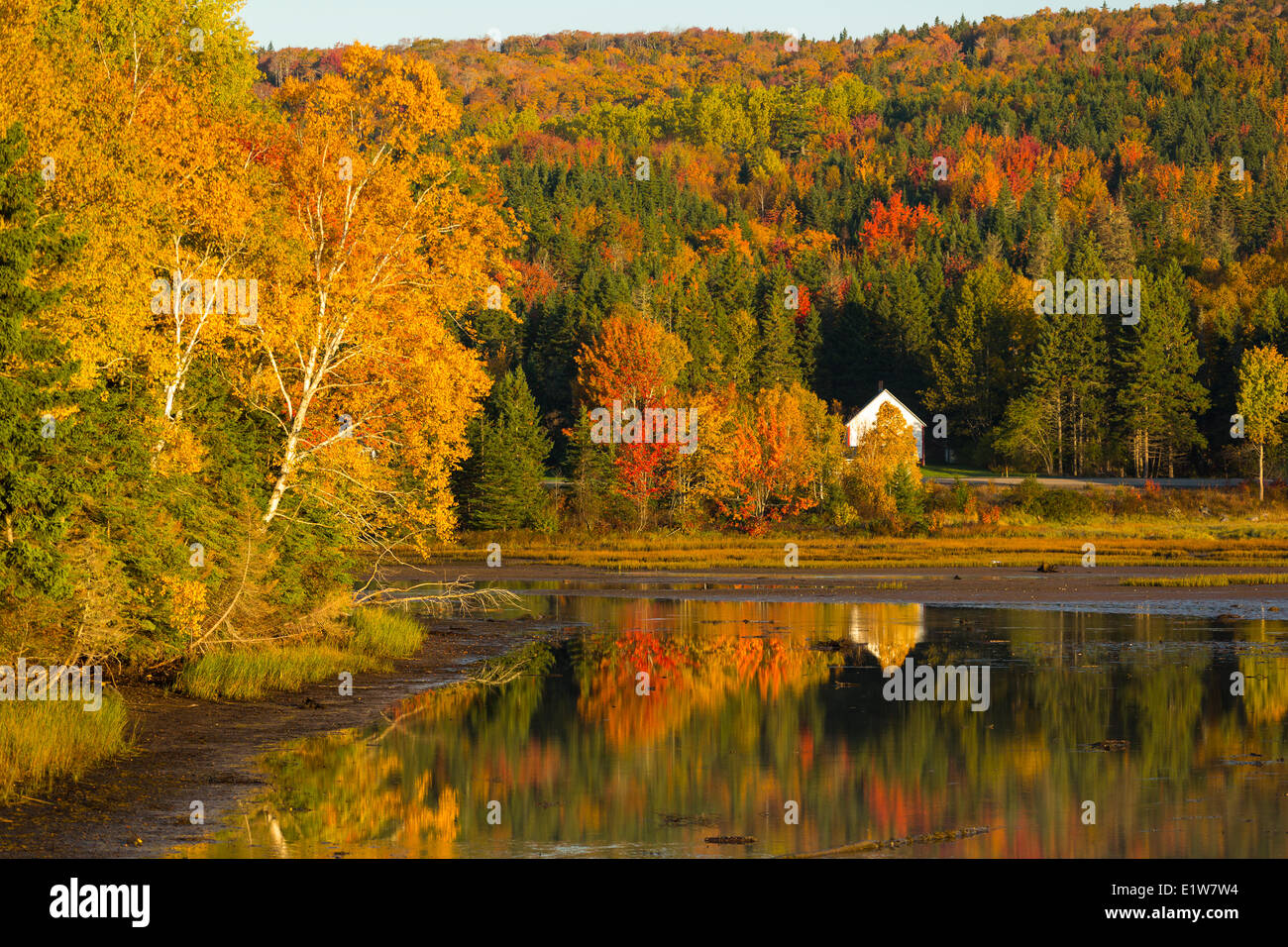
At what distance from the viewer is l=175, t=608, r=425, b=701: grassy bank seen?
27.8 m

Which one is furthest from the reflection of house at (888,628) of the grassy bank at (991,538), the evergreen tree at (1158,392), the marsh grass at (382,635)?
the evergreen tree at (1158,392)

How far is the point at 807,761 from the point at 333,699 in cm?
1073

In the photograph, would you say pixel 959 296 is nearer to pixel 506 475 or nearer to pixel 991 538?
pixel 991 538

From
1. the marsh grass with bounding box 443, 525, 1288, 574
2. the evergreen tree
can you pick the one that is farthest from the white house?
the marsh grass with bounding box 443, 525, 1288, 574

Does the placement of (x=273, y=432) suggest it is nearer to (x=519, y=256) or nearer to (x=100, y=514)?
(x=100, y=514)

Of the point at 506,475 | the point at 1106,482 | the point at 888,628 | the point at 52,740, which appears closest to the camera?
the point at 52,740

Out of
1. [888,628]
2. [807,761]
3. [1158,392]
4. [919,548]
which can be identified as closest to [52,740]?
[807,761]

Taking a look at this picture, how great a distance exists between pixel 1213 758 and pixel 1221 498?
67.3 meters

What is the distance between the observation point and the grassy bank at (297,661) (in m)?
27.8

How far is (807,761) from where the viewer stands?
22.5 meters

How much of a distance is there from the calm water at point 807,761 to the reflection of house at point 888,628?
25cm

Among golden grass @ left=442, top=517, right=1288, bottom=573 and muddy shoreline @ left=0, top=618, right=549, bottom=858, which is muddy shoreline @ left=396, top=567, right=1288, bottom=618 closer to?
golden grass @ left=442, top=517, right=1288, bottom=573

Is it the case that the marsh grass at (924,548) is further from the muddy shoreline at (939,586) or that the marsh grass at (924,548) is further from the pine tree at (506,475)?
the muddy shoreline at (939,586)

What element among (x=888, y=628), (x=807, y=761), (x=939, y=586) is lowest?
(x=807, y=761)
